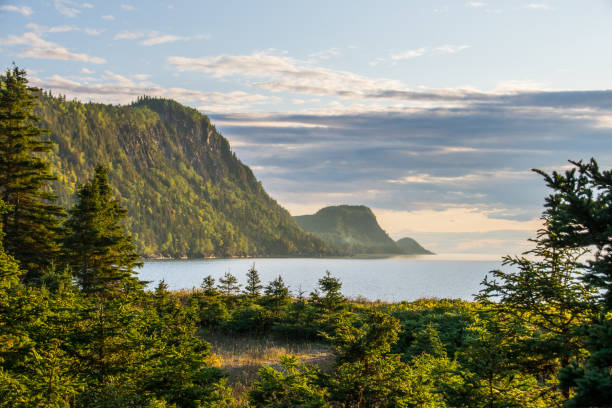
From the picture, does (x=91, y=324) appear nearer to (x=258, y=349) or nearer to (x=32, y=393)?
(x=32, y=393)

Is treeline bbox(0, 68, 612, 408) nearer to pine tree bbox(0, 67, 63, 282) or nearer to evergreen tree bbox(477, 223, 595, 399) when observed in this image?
evergreen tree bbox(477, 223, 595, 399)

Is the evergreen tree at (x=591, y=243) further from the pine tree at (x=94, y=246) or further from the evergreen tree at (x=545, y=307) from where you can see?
the pine tree at (x=94, y=246)

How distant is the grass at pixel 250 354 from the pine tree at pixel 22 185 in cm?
886

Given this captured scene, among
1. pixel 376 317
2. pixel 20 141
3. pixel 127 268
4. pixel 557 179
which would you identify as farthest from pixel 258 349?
pixel 557 179

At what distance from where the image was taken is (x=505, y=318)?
7.52 metres

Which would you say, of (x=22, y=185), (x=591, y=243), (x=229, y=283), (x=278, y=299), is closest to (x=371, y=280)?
(x=229, y=283)

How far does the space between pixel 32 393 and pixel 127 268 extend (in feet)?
59.6

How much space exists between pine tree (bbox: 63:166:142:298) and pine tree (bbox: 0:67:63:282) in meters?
1.10

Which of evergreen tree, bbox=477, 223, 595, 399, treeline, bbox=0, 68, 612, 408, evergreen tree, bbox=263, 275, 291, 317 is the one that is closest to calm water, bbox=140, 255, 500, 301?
evergreen tree, bbox=263, 275, 291, 317

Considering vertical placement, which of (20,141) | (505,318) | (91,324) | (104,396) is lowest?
(104,396)

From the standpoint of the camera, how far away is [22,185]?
22109mm

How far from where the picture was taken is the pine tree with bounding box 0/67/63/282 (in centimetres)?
2198

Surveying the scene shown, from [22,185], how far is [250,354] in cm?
1360

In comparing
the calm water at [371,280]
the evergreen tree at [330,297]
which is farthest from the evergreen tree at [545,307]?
the calm water at [371,280]
